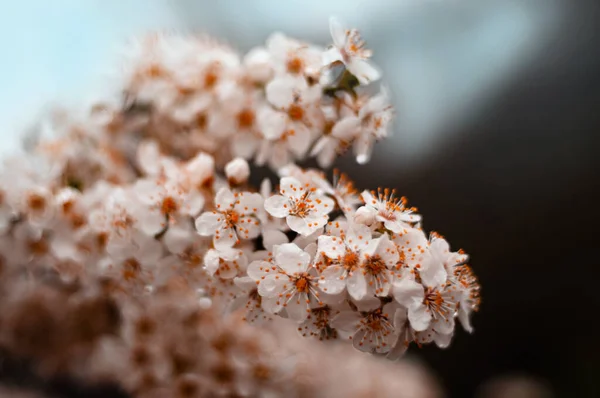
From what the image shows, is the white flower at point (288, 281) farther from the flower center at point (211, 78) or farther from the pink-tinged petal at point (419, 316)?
the flower center at point (211, 78)

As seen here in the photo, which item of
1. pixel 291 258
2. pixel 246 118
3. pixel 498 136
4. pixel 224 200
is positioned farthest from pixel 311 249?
pixel 498 136

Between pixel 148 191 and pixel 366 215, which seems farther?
pixel 148 191

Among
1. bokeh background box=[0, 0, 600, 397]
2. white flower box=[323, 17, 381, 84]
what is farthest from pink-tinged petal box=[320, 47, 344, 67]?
bokeh background box=[0, 0, 600, 397]

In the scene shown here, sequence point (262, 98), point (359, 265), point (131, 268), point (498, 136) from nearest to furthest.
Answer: point (359, 265)
point (131, 268)
point (262, 98)
point (498, 136)

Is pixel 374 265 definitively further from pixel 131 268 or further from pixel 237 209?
pixel 131 268

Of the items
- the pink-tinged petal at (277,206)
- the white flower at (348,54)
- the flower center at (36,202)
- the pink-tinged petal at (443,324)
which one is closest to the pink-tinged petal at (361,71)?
the white flower at (348,54)

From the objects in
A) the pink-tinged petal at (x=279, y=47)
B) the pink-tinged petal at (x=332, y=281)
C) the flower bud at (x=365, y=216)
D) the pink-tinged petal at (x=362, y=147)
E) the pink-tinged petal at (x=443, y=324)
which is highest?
the pink-tinged petal at (x=279, y=47)
